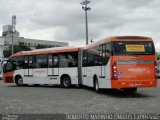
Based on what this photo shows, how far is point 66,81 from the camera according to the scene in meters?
26.6

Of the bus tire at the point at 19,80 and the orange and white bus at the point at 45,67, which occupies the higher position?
the orange and white bus at the point at 45,67

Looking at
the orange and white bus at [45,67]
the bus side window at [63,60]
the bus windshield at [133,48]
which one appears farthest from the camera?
the bus side window at [63,60]

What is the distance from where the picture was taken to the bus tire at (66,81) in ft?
86.8

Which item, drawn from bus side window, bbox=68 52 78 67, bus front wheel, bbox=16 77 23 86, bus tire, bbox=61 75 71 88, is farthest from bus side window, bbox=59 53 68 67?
bus front wheel, bbox=16 77 23 86

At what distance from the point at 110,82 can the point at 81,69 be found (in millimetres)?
6753

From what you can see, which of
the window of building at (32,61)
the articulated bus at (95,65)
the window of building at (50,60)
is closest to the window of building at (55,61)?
the articulated bus at (95,65)

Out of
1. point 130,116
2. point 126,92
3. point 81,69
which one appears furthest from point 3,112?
point 81,69

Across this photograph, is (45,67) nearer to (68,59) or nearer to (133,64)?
(68,59)

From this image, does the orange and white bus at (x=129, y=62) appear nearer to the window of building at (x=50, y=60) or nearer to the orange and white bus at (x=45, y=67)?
the orange and white bus at (x=45, y=67)

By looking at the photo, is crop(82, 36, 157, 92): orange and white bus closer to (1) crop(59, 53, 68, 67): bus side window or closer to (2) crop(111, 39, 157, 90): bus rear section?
(2) crop(111, 39, 157, 90): bus rear section

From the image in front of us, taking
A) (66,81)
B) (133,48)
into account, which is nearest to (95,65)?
(133,48)

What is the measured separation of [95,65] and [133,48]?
3282mm

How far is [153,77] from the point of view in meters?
18.6

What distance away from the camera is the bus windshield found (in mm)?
18359
